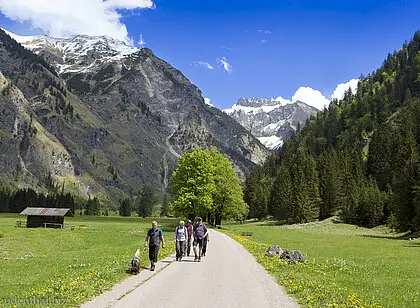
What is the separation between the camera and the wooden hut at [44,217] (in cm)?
8706

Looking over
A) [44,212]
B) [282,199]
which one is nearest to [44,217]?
[44,212]

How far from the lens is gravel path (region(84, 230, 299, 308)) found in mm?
13078

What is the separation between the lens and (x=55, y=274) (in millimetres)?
20391

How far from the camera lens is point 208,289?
15703 mm

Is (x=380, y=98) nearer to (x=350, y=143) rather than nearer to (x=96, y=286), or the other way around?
(x=350, y=143)

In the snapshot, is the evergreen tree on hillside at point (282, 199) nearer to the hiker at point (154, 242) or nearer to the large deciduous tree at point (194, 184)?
the large deciduous tree at point (194, 184)

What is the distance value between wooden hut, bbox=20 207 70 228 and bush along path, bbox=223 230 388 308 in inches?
2830

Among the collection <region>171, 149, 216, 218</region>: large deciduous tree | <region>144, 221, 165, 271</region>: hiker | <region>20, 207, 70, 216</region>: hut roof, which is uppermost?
<region>171, 149, 216, 218</region>: large deciduous tree

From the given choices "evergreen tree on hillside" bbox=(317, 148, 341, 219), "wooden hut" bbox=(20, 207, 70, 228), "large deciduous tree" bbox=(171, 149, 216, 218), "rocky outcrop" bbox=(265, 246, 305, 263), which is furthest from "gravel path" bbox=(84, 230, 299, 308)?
"evergreen tree on hillside" bbox=(317, 148, 341, 219)

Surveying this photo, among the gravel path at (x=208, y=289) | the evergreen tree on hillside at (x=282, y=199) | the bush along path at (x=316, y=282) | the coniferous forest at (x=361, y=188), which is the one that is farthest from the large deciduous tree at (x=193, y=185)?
the gravel path at (x=208, y=289)

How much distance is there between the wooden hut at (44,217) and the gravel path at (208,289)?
239ft

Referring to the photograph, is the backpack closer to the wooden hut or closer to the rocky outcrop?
the rocky outcrop

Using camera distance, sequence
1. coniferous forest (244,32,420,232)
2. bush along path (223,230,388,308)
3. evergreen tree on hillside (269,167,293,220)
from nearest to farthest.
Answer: bush along path (223,230,388,308), coniferous forest (244,32,420,232), evergreen tree on hillside (269,167,293,220)

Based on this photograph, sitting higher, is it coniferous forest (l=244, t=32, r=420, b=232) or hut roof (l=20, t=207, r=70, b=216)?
coniferous forest (l=244, t=32, r=420, b=232)
